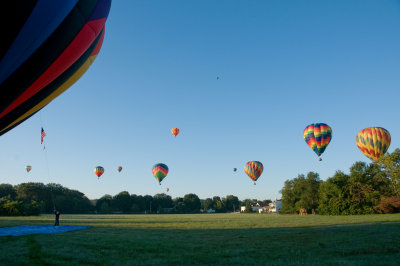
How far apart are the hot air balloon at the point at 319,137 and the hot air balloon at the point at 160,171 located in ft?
81.8

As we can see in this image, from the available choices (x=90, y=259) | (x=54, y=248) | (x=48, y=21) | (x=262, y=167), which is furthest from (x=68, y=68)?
(x=262, y=167)

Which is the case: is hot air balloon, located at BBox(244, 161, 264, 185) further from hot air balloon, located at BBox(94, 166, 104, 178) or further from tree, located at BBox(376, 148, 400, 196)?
hot air balloon, located at BBox(94, 166, 104, 178)

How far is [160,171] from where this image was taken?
153 feet

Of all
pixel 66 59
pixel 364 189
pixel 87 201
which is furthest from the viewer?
pixel 87 201

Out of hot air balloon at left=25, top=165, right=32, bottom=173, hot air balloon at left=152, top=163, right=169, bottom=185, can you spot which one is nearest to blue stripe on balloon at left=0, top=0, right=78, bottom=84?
hot air balloon at left=152, top=163, right=169, bottom=185

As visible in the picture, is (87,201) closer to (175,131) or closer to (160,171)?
(160,171)

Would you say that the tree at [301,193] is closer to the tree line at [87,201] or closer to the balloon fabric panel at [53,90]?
the tree line at [87,201]

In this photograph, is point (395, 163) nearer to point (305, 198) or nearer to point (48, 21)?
point (305, 198)

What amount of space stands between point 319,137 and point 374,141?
7.21 metres

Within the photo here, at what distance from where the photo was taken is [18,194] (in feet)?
294

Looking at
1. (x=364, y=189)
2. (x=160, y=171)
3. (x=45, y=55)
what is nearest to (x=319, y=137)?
(x=364, y=189)

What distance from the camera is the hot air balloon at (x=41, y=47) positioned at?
5719 millimetres

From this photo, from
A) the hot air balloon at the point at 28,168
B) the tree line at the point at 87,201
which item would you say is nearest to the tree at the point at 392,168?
the tree line at the point at 87,201

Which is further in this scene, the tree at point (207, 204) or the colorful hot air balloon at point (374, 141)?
the tree at point (207, 204)
